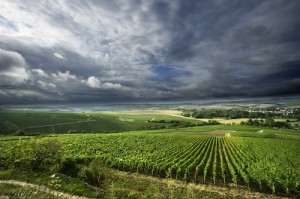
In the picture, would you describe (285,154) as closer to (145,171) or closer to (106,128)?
(145,171)

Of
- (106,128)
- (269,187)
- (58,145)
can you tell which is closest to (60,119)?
(106,128)

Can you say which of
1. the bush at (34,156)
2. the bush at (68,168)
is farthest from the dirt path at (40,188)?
the bush at (68,168)

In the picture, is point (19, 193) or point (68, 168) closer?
point (19, 193)

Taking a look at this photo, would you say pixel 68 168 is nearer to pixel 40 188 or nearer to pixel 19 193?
pixel 40 188

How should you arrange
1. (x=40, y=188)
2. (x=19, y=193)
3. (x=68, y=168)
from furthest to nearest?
(x=68, y=168), (x=40, y=188), (x=19, y=193)

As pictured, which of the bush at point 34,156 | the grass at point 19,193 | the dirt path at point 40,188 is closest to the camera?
the grass at point 19,193

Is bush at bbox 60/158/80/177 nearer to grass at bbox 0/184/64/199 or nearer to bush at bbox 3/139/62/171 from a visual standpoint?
bush at bbox 3/139/62/171

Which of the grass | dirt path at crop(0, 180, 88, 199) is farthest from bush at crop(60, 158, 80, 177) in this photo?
the grass

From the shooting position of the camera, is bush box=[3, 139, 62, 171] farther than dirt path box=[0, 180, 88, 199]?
Yes

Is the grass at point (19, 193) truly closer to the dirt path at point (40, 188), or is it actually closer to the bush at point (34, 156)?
the dirt path at point (40, 188)


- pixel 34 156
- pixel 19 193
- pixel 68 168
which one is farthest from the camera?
pixel 68 168

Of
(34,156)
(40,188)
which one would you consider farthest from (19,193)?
(34,156)

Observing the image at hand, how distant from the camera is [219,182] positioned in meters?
40.1

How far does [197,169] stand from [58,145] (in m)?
28.4
